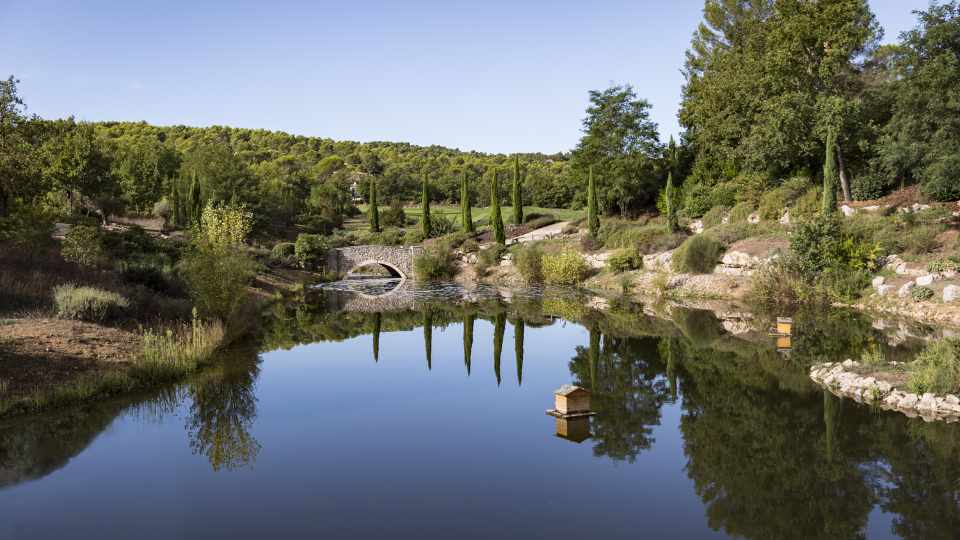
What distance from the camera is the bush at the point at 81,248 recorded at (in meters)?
24.6

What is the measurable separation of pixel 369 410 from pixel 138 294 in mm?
11949

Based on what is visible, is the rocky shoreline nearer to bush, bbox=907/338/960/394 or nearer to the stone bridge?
bush, bbox=907/338/960/394

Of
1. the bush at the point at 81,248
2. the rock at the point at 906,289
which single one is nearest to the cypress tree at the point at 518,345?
the rock at the point at 906,289

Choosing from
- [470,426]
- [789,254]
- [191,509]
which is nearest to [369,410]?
[470,426]

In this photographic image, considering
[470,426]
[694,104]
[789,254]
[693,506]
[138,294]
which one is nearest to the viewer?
[693,506]

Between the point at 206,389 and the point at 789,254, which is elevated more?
the point at 789,254

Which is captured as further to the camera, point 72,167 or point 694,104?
point 694,104

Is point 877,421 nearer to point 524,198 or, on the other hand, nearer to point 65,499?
point 65,499

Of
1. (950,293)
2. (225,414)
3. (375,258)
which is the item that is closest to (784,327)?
(950,293)

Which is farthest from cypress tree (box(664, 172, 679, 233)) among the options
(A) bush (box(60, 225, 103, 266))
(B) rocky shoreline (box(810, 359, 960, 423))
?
(A) bush (box(60, 225, 103, 266))

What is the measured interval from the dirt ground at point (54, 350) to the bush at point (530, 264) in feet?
90.2

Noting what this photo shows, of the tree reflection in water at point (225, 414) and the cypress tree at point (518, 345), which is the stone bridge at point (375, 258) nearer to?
the cypress tree at point (518, 345)

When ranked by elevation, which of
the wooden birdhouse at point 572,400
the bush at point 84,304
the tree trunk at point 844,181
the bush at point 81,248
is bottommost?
the wooden birdhouse at point 572,400

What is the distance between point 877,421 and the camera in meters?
12.3
